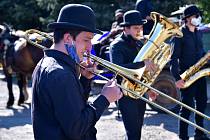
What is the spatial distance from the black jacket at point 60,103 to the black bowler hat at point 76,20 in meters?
0.18

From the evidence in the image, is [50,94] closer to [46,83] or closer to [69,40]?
[46,83]

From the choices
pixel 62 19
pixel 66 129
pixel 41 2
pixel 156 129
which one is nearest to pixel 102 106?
pixel 66 129

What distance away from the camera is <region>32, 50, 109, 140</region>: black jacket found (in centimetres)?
289

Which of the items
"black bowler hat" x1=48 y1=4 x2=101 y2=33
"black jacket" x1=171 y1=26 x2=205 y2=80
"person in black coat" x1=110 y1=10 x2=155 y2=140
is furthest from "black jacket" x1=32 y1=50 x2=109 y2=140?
"black jacket" x1=171 y1=26 x2=205 y2=80

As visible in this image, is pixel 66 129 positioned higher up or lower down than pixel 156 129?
higher up

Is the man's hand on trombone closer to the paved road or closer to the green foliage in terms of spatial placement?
the paved road

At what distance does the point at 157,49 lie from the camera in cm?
553

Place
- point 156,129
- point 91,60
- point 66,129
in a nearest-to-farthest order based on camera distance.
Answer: point 66,129, point 91,60, point 156,129

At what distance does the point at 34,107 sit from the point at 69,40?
1.56 ft

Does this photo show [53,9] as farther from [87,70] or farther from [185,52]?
[87,70]

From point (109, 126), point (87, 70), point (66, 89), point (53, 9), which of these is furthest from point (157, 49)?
point (53, 9)

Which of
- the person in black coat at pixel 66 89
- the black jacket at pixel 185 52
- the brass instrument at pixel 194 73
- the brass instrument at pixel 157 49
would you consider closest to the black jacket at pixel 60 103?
the person in black coat at pixel 66 89

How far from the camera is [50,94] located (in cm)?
293

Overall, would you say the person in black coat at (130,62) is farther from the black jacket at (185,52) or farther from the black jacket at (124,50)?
the black jacket at (185,52)
